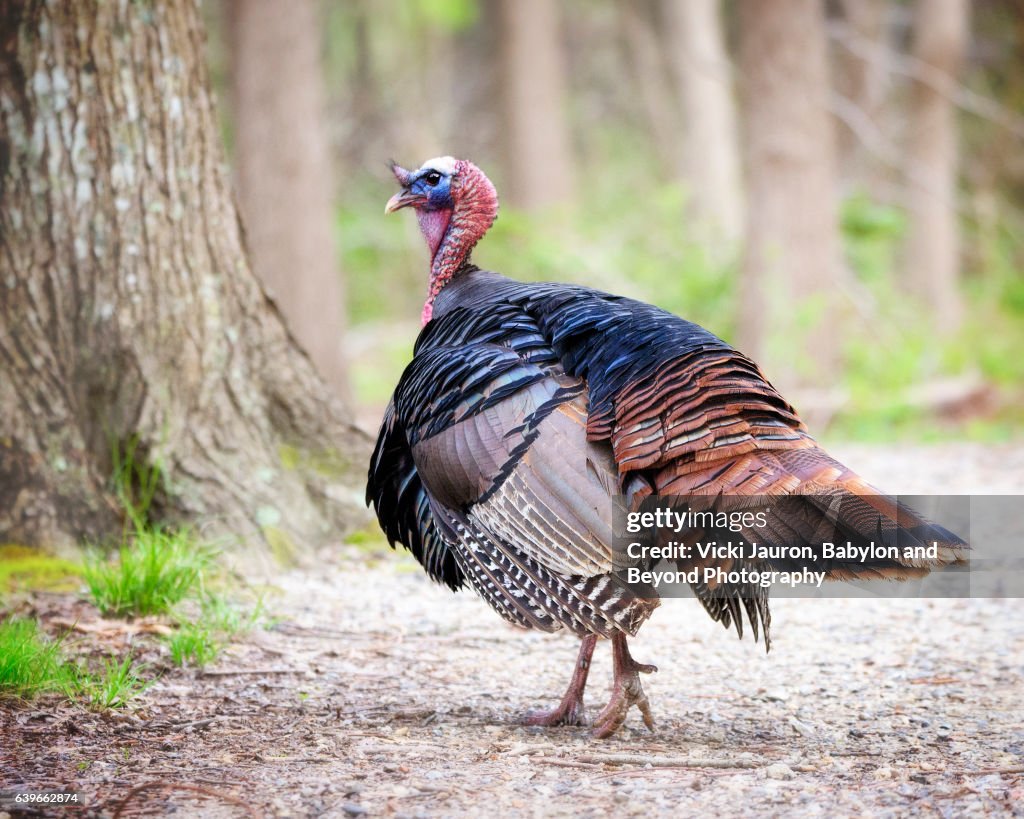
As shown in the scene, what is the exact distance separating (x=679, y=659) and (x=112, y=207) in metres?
3.20

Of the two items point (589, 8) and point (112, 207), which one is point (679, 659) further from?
point (589, 8)

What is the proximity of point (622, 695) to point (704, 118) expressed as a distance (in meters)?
17.3

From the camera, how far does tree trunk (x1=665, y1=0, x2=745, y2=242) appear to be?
19.3 meters

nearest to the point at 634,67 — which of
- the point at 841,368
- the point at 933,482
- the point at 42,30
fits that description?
the point at 841,368

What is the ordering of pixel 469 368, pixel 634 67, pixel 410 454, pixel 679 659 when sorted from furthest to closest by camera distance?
pixel 634 67 → pixel 679 659 → pixel 410 454 → pixel 469 368

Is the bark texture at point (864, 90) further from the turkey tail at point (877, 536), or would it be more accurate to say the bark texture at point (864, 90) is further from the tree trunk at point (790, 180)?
the turkey tail at point (877, 536)

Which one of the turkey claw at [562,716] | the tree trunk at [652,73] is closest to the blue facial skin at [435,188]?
the turkey claw at [562,716]

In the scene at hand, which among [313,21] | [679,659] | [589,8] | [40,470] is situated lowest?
[679,659]

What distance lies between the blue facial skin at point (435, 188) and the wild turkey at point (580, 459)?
0.57m

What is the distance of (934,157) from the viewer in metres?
16.1

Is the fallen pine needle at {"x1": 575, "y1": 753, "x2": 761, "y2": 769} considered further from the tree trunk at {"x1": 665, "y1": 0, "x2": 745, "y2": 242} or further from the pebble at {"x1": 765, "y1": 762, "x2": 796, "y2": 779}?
the tree trunk at {"x1": 665, "y1": 0, "x2": 745, "y2": 242}

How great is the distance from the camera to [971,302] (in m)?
18.8

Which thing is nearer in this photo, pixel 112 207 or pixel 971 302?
pixel 112 207

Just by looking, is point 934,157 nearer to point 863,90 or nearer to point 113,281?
point 863,90
